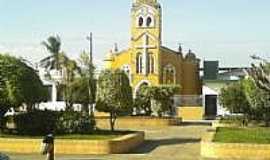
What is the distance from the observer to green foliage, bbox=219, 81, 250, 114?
39.3 meters

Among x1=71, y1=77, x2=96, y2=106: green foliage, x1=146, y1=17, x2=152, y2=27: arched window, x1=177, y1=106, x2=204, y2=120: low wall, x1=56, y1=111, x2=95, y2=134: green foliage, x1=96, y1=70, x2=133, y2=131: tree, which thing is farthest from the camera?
x1=146, y1=17, x2=152, y2=27: arched window

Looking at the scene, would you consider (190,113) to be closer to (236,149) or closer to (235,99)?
(235,99)

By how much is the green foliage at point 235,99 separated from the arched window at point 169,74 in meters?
20.1

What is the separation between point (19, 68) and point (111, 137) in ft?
15.9

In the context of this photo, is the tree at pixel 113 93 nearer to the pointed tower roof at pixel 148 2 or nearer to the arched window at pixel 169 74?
the pointed tower roof at pixel 148 2

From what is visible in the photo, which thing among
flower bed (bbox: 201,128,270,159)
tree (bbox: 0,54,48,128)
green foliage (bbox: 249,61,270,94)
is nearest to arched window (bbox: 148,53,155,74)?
tree (bbox: 0,54,48,128)

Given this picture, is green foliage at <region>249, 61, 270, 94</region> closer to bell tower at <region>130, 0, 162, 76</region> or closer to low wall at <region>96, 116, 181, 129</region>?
low wall at <region>96, 116, 181, 129</region>

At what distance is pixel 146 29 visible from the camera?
199ft

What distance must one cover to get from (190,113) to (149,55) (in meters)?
8.84

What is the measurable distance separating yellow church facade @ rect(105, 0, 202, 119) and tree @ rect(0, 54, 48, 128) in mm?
32238

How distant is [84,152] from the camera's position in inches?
985

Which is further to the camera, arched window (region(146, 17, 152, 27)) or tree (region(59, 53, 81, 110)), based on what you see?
arched window (region(146, 17, 152, 27))

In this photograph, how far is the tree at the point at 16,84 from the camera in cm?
2668

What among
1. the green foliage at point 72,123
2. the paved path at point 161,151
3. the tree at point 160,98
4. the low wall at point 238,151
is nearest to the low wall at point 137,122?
the tree at point 160,98
